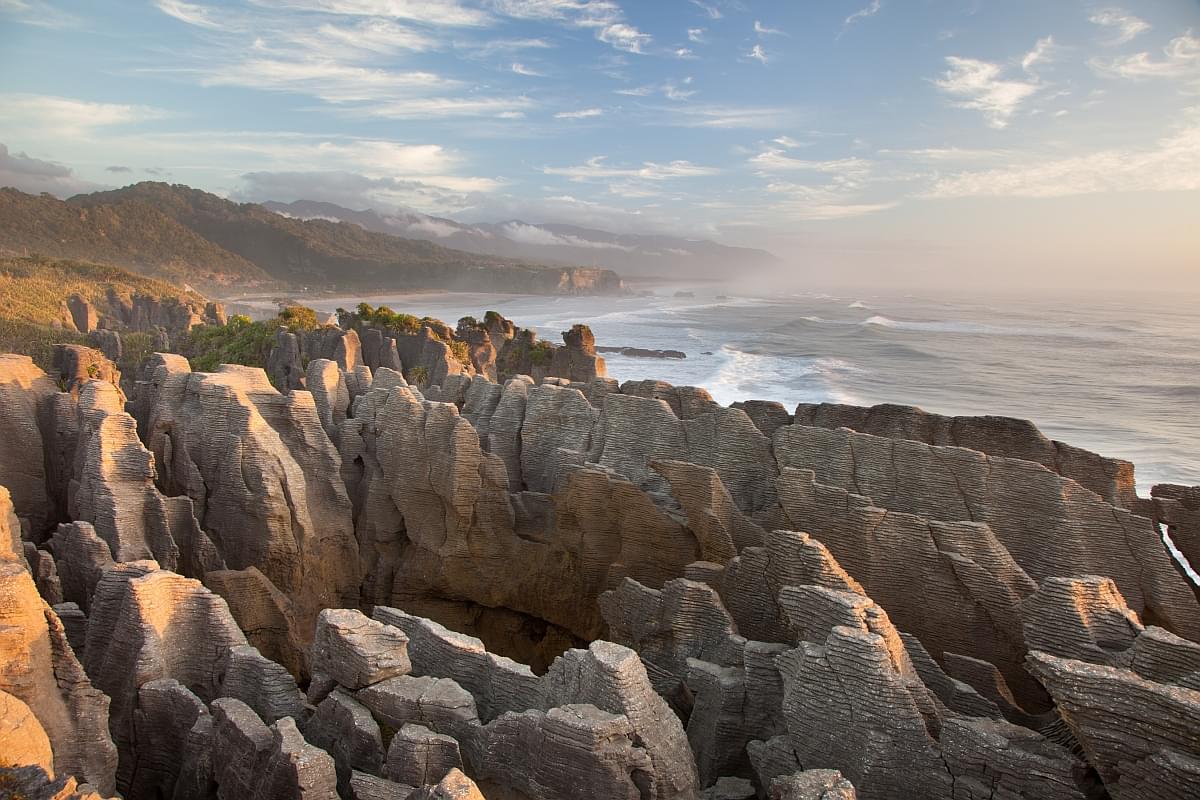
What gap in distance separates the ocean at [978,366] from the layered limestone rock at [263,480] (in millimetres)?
28760

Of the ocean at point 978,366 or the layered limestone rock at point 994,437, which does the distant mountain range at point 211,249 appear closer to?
the ocean at point 978,366

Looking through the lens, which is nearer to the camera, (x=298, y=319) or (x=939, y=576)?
(x=939, y=576)

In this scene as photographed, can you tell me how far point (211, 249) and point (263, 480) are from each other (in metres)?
156

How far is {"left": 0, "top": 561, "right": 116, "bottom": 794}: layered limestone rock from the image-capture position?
7.06m

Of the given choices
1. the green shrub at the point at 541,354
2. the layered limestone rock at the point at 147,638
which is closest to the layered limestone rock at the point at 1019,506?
the layered limestone rock at the point at 147,638

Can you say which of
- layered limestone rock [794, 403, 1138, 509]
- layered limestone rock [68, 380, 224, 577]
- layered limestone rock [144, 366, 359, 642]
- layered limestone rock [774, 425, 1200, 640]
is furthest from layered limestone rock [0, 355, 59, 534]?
layered limestone rock [794, 403, 1138, 509]

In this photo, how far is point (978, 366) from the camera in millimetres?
63812

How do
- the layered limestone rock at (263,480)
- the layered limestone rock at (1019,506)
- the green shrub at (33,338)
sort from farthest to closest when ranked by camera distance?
the green shrub at (33,338), the layered limestone rock at (263,480), the layered limestone rock at (1019,506)

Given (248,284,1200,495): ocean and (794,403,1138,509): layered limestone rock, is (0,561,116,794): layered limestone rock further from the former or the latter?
(248,284,1200,495): ocean

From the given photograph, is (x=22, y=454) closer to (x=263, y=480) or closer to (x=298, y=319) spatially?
(x=263, y=480)

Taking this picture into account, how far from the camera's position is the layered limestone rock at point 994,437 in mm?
12578

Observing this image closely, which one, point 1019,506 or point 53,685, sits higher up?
point 1019,506

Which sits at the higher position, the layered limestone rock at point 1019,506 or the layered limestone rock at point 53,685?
the layered limestone rock at point 1019,506

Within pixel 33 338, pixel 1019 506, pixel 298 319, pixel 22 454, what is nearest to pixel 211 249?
pixel 33 338
